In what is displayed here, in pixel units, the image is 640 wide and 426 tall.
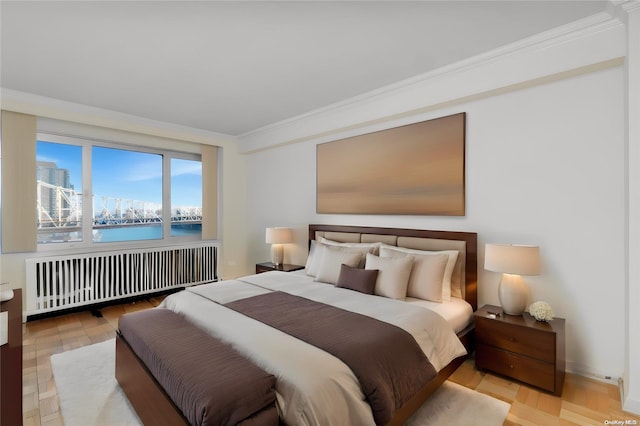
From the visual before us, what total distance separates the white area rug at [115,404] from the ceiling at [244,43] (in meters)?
2.63

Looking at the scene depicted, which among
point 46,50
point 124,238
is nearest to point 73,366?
point 124,238

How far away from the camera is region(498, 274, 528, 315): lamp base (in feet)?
8.20

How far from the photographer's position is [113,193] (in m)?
4.57

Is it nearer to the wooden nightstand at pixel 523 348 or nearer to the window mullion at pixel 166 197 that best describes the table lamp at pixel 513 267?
the wooden nightstand at pixel 523 348

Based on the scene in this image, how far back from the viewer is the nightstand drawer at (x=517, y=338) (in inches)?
87.5

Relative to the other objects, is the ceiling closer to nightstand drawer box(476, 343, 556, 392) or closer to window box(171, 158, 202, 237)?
window box(171, 158, 202, 237)

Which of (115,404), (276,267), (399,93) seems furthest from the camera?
(276,267)

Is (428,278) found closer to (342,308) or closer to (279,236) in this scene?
(342,308)

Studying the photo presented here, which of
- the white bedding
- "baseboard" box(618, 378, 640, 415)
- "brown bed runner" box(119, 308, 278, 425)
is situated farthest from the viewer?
"baseboard" box(618, 378, 640, 415)

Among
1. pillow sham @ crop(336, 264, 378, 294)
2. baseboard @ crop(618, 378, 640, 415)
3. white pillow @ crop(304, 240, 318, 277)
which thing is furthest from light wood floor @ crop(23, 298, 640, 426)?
white pillow @ crop(304, 240, 318, 277)

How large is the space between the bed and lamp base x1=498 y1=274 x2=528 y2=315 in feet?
1.11

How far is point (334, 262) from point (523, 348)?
1.75 m

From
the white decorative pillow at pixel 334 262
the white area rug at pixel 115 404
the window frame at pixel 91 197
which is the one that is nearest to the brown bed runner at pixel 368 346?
the white area rug at pixel 115 404

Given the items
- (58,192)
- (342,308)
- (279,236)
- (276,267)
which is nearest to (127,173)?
(58,192)
